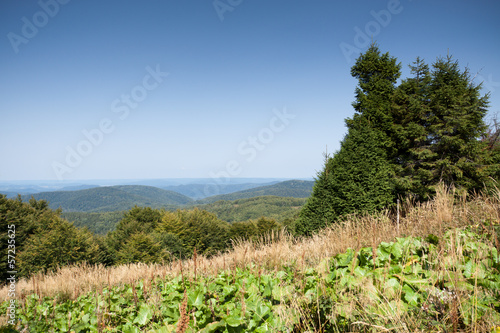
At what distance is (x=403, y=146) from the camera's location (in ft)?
31.6

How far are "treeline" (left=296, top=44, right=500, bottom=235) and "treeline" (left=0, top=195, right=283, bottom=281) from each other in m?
5.51

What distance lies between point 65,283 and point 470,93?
1490cm

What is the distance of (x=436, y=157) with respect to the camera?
9305 millimetres

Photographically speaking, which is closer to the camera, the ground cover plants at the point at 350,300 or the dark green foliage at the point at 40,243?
the ground cover plants at the point at 350,300

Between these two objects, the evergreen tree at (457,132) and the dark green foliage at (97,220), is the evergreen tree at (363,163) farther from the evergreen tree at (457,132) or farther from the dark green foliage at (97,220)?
the dark green foliage at (97,220)

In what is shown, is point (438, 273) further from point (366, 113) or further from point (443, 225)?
point (366, 113)

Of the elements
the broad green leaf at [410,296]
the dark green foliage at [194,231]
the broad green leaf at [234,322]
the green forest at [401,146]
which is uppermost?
the green forest at [401,146]

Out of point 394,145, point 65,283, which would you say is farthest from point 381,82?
point 65,283

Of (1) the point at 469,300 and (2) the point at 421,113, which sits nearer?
(1) the point at 469,300

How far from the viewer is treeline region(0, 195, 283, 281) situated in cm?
1958

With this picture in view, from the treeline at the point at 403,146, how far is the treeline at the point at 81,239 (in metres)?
5.51

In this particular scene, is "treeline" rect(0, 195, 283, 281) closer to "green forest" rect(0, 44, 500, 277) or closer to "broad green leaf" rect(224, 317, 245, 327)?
"green forest" rect(0, 44, 500, 277)

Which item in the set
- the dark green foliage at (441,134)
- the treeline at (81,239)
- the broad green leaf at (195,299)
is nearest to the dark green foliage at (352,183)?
the dark green foliage at (441,134)

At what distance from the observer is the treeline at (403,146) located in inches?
313
